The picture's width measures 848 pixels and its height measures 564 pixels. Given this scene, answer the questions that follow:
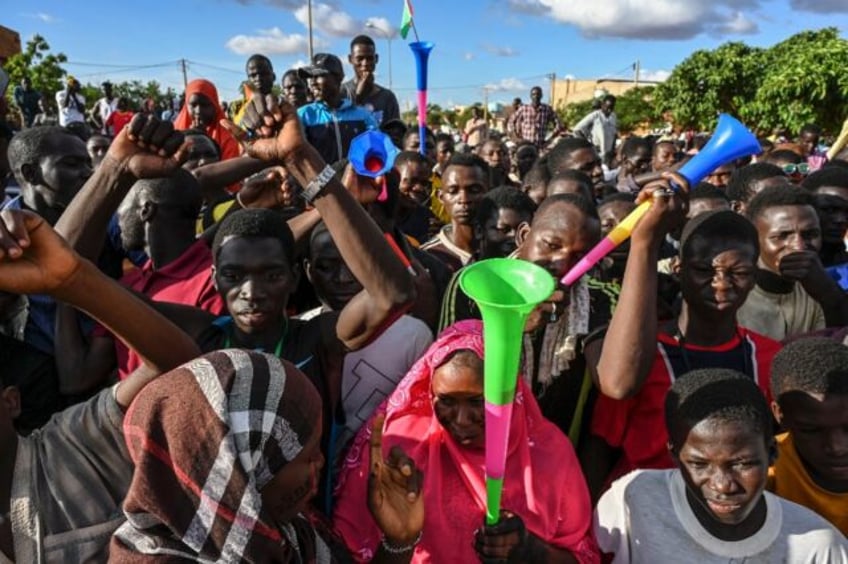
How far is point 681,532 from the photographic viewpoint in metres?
1.95

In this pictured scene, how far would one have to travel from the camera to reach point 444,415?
2096 millimetres

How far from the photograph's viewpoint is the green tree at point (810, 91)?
12.6m

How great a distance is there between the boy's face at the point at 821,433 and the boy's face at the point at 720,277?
388mm

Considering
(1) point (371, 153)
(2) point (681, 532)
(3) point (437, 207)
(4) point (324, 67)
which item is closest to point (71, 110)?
(4) point (324, 67)

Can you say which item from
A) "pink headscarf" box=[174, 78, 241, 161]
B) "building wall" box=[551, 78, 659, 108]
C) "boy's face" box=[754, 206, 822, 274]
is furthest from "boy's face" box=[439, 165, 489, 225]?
"building wall" box=[551, 78, 659, 108]

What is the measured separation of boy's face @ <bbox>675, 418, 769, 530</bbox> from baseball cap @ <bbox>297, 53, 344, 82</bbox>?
5.09 metres

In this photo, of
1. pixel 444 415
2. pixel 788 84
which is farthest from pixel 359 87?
pixel 788 84

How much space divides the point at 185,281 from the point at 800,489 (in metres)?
2.34

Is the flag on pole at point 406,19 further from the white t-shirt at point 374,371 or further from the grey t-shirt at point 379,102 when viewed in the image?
the white t-shirt at point 374,371

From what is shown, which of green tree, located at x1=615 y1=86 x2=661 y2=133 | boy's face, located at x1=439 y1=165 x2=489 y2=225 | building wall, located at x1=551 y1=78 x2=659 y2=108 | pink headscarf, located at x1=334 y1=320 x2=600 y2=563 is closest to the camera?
pink headscarf, located at x1=334 y1=320 x2=600 y2=563

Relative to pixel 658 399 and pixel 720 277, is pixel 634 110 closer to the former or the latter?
pixel 720 277

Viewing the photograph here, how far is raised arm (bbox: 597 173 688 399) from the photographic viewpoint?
2139 millimetres

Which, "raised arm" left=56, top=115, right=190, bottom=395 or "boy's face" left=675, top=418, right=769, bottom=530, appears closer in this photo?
"boy's face" left=675, top=418, right=769, bottom=530

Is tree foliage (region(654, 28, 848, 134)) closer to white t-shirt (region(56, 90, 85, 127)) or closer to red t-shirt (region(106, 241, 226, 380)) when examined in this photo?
red t-shirt (region(106, 241, 226, 380))
